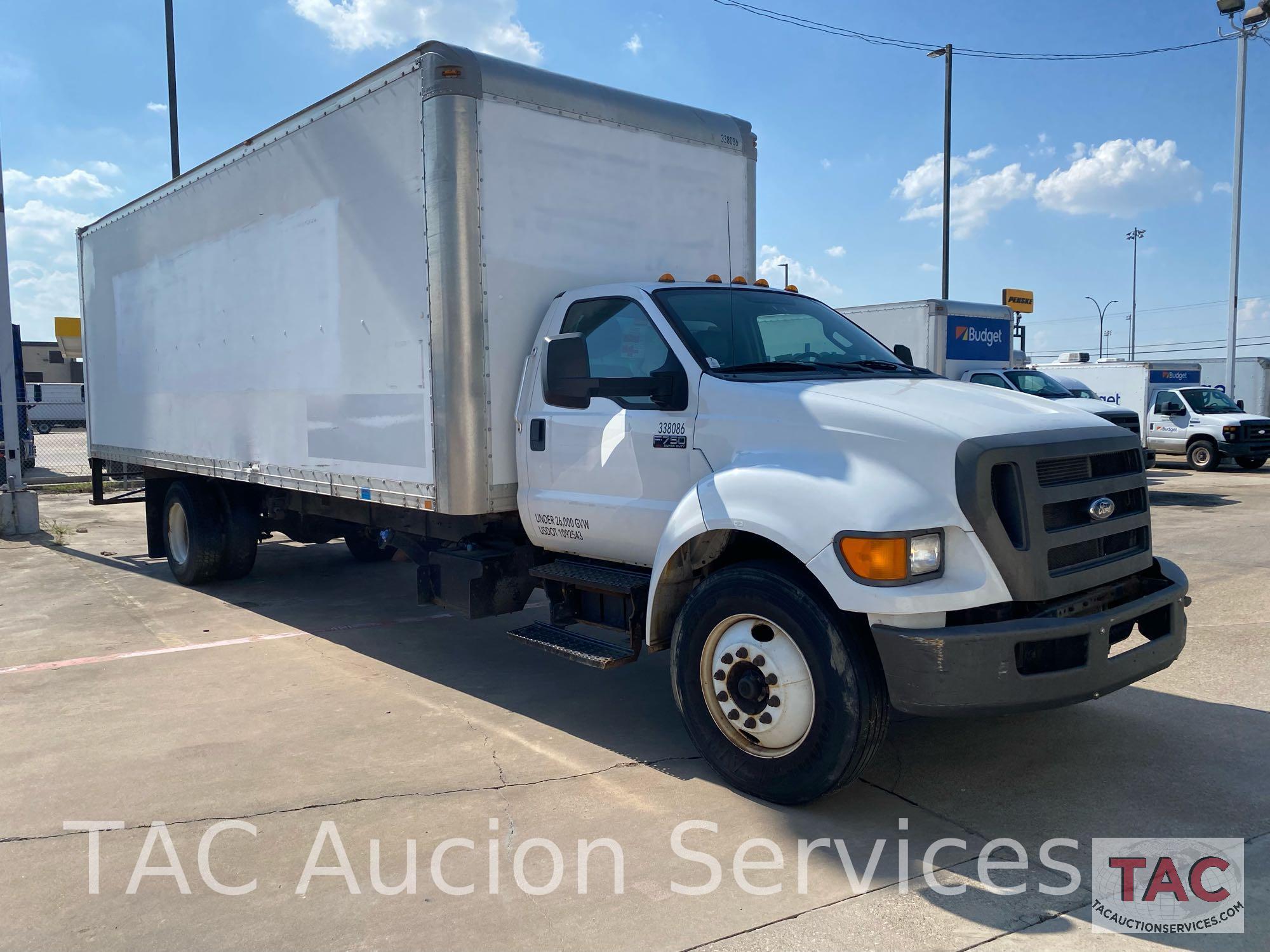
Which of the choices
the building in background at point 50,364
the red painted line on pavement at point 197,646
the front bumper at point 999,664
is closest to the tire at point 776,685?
the front bumper at point 999,664

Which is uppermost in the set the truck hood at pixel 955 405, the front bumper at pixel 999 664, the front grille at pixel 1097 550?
the truck hood at pixel 955 405

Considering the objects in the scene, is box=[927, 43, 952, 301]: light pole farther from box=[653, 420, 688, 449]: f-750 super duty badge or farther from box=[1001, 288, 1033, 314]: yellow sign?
box=[653, 420, 688, 449]: f-750 super duty badge

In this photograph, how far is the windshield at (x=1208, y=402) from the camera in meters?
22.9

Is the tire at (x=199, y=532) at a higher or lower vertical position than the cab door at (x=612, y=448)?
lower

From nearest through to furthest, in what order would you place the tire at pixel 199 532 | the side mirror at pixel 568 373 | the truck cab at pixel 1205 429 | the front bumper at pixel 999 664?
the front bumper at pixel 999 664
the side mirror at pixel 568 373
the tire at pixel 199 532
the truck cab at pixel 1205 429

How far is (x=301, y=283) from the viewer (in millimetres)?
7074

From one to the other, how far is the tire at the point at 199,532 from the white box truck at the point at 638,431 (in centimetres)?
66

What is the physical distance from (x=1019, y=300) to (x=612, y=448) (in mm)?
23141

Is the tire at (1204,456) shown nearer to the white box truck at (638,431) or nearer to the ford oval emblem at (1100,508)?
the white box truck at (638,431)

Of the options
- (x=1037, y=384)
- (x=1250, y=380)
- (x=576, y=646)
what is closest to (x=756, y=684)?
(x=576, y=646)

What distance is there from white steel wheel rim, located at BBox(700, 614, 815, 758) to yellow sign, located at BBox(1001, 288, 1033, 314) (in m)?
23.5

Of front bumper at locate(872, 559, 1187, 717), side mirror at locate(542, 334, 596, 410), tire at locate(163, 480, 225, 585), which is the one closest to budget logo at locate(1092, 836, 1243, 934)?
front bumper at locate(872, 559, 1187, 717)

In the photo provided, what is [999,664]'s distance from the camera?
12.3ft

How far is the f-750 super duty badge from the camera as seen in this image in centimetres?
486
